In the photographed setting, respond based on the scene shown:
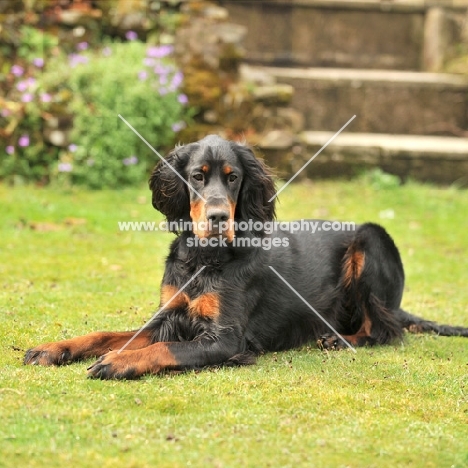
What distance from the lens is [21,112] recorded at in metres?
9.20

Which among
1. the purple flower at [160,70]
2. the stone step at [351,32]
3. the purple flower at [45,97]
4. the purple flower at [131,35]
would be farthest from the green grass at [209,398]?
the stone step at [351,32]

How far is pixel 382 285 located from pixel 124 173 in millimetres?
4628

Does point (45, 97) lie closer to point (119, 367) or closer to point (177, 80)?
point (177, 80)

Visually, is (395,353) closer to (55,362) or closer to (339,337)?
(339,337)

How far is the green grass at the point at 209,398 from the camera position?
10.4 feet

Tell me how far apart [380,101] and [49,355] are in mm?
7917

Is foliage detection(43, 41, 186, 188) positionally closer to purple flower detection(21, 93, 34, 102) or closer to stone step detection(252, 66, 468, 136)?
purple flower detection(21, 93, 34, 102)

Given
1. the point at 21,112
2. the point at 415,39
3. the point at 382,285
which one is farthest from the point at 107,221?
the point at 415,39

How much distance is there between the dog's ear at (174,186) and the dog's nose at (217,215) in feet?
1.67

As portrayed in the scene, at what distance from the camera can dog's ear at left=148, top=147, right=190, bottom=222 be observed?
4792 mm

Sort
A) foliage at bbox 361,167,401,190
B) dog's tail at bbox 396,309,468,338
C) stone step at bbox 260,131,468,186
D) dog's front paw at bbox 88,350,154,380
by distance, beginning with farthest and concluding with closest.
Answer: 1. stone step at bbox 260,131,468,186
2. foliage at bbox 361,167,401,190
3. dog's tail at bbox 396,309,468,338
4. dog's front paw at bbox 88,350,154,380

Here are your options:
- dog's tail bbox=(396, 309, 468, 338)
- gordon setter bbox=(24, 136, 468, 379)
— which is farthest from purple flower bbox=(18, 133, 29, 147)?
dog's tail bbox=(396, 309, 468, 338)

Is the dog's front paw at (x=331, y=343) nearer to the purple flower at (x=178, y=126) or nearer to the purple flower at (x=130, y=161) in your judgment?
the purple flower at (x=130, y=161)

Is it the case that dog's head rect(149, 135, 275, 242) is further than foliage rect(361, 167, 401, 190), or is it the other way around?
foliage rect(361, 167, 401, 190)
